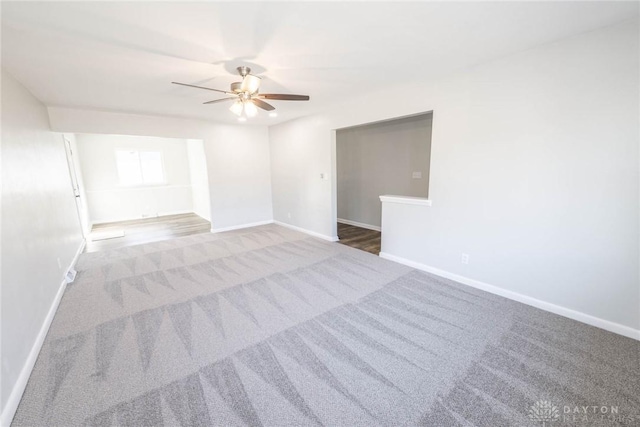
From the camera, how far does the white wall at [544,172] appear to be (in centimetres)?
194

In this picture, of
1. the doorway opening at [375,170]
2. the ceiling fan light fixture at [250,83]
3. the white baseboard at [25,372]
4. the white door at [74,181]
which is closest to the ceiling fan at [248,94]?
the ceiling fan light fixture at [250,83]

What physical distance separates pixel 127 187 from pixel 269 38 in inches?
277

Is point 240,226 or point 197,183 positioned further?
point 197,183

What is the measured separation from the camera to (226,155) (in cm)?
550

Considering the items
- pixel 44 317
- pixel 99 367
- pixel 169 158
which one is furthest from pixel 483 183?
pixel 169 158

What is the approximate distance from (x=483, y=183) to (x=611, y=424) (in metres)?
1.99

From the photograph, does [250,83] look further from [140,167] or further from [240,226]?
[140,167]

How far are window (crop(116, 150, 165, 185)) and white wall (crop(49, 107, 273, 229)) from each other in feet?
10.4

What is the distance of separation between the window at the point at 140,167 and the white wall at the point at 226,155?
3.17 metres

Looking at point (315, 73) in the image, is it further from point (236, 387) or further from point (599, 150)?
point (236, 387)

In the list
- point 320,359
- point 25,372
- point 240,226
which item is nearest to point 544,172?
point 320,359

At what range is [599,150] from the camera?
6.58 feet

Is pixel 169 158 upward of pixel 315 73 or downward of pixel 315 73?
downward

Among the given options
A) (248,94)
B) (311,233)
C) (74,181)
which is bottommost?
(311,233)
